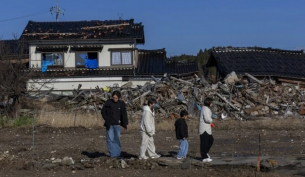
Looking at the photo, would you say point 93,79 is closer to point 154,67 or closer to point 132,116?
point 154,67

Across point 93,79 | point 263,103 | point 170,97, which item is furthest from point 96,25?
point 263,103

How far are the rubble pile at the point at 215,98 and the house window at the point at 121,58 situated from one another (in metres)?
9.20

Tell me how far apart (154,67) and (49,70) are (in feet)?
24.9

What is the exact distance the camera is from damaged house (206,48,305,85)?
32.2m

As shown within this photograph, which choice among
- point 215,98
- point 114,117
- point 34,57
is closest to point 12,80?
point 215,98

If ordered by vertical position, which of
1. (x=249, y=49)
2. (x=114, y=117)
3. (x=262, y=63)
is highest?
(x=249, y=49)

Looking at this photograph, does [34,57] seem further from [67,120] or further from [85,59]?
[67,120]

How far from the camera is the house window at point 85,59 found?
1479 inches

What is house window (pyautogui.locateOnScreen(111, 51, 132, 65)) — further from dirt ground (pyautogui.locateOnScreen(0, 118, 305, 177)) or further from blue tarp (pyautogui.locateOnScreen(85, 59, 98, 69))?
dirt ground (pyautogui.locateOnScreen(0, 118, 305, 177))

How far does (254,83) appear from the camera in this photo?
2794 cm

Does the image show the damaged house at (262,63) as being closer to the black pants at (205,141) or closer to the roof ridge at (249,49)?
the roof ridge at (249,49)

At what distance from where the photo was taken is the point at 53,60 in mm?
37875

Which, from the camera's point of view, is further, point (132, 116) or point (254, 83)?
point (254, 83)

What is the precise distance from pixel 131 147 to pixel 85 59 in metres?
22.6
